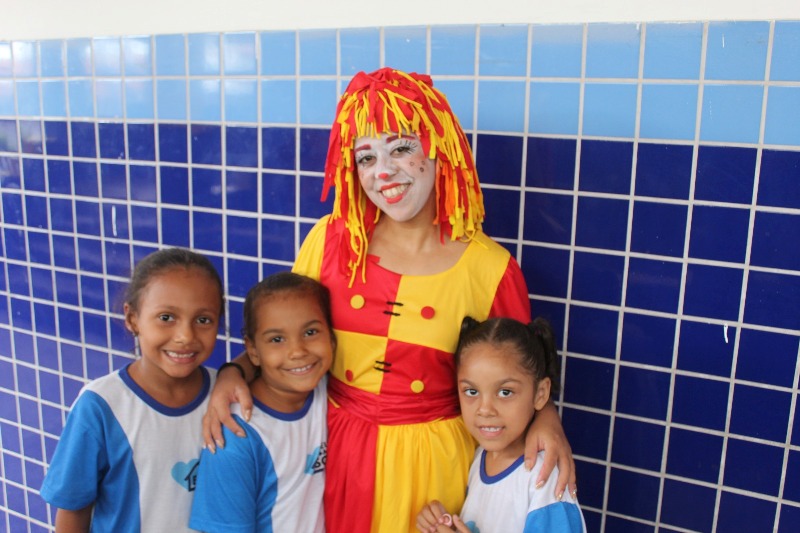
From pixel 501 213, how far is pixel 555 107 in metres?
0.28

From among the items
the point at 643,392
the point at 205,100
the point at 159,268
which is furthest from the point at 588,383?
the point at 205,100

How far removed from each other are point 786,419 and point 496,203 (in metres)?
0.81

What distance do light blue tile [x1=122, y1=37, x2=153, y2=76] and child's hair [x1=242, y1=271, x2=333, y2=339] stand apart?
0.98 m

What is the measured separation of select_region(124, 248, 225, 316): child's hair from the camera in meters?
1.43

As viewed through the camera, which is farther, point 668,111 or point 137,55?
point 137,55

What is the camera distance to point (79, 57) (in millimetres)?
2160

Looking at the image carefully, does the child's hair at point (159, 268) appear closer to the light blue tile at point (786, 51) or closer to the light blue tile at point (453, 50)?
the light blue tile at point (453, 50)

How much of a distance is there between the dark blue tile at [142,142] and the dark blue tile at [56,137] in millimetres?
253

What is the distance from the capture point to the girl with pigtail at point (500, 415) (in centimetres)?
132

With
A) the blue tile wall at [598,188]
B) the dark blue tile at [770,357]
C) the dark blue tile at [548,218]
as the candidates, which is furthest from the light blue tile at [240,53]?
the dark blue tile at [770,357]

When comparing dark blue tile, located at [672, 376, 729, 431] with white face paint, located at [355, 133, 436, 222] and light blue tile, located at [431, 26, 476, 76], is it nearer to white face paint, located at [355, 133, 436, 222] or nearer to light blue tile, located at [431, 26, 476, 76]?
white face paint, located at [355, 133, 436, 222]

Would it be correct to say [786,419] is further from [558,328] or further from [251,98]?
[251,98]

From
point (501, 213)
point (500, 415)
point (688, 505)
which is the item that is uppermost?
point (501, 213)

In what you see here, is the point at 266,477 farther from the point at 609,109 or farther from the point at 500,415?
the point at 609,109
